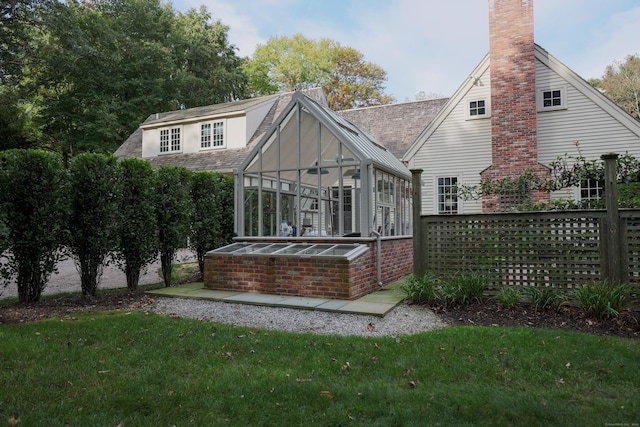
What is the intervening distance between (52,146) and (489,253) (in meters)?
26.4

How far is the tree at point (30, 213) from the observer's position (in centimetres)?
603

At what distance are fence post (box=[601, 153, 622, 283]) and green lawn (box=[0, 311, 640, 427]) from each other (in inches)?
59.9

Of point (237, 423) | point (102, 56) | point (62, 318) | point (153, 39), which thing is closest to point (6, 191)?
point (62, 318)

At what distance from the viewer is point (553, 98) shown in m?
12.3

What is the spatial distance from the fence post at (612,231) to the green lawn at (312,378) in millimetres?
1522

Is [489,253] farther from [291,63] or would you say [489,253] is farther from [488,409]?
[291,63]

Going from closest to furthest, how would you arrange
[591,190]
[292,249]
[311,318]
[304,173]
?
[311,318], [292,249], [304,173], [591,190]

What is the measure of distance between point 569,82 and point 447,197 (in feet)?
15.9

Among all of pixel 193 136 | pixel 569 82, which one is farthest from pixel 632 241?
pixel 193 136

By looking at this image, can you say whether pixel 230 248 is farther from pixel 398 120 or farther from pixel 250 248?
pixel 398 120

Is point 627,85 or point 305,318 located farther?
point 627,85

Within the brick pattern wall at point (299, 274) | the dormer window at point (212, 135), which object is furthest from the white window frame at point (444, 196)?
the dormer window at point (212, 135)

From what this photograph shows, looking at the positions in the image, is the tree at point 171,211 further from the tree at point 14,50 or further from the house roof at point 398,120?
the tree at point 14,50

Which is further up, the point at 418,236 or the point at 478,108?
the point at 478,108
